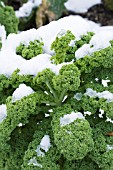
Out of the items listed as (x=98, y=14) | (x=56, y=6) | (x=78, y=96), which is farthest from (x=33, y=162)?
(x=98, y=14)

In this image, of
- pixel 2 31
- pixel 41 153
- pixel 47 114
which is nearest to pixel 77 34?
pixel 47 114

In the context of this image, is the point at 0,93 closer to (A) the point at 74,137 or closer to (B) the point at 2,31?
(A) the point at 74,137

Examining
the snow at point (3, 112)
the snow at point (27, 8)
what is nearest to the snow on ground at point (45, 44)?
the snow at point (3, 112)

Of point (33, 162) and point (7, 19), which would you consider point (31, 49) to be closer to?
point (33, 162)

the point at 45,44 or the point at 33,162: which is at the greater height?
the point at 45,44

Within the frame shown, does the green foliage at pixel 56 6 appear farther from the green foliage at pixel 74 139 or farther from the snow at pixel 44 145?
the green foliage at pixel 74 139

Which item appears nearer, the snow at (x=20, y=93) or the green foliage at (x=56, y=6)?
the snow at (x=20, y=93)

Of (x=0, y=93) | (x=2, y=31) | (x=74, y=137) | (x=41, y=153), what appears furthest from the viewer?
(x=2, y=31)

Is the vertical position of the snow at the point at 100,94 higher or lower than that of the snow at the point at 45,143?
higher
